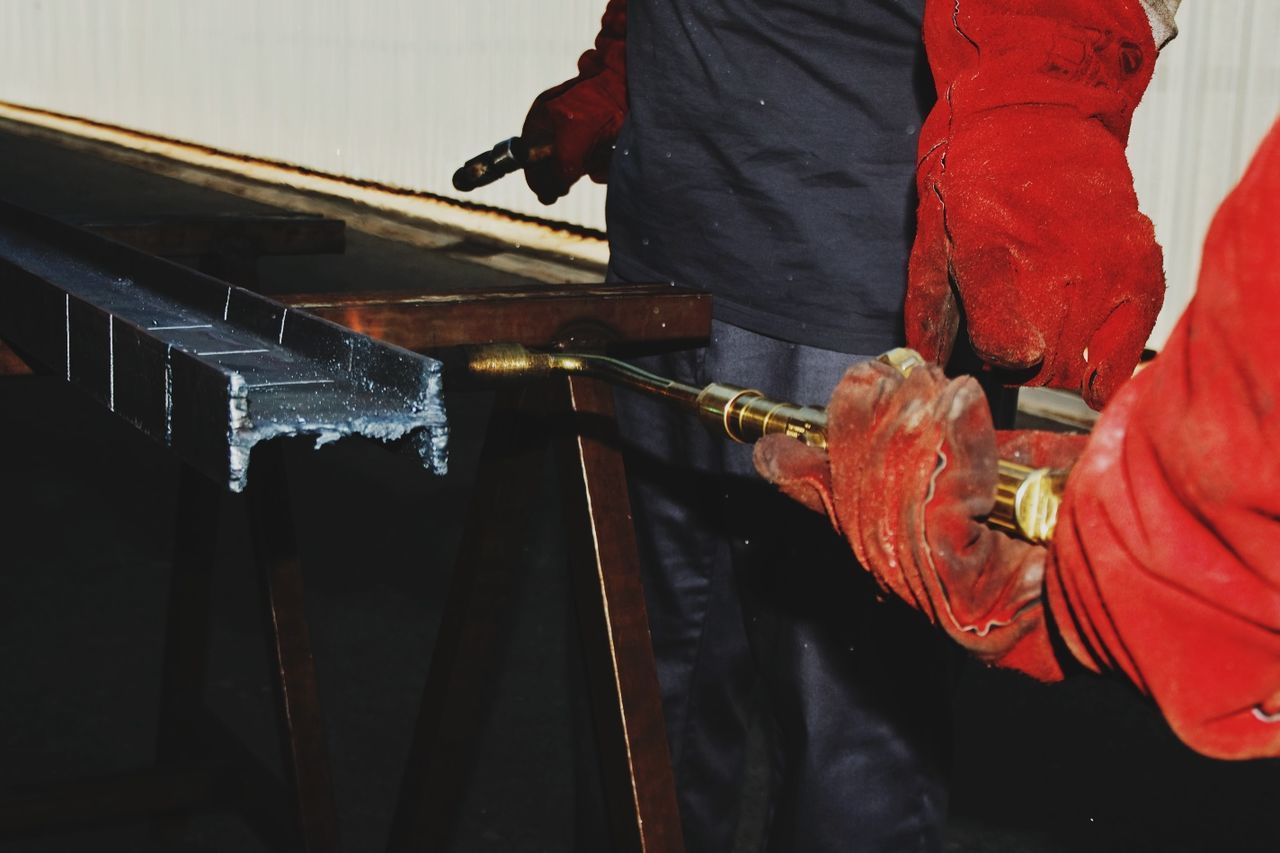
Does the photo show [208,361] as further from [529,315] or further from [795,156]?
[795,156]

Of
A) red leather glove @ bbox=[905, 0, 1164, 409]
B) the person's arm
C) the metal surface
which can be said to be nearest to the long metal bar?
the metal surface

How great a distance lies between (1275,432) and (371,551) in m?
3.58

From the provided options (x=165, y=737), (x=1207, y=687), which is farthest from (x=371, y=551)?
(x=1207, y=687)

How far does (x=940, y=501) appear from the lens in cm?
104

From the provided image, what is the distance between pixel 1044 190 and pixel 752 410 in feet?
1.35

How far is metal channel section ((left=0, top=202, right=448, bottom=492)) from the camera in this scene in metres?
1.16

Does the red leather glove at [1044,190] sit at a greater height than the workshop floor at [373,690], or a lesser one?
greater

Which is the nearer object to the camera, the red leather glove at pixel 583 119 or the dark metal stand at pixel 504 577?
the dark metal stand at pixel 504 577

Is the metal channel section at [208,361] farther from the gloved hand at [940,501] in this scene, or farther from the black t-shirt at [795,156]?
the black t-shirt at [795,156]

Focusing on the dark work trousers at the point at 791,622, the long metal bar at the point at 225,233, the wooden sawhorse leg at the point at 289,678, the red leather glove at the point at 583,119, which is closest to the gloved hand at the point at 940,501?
the dark work trousers at the point at 791,622

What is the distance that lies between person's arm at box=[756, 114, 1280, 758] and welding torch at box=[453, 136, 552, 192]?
1.19m

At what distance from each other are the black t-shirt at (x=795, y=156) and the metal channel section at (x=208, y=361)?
0.68m

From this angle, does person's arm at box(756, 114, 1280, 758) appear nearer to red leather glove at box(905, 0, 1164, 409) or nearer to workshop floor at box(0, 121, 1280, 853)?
red leather glove at box(905, 0, 1164, 409)

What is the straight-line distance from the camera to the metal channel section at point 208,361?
3.80 feet
